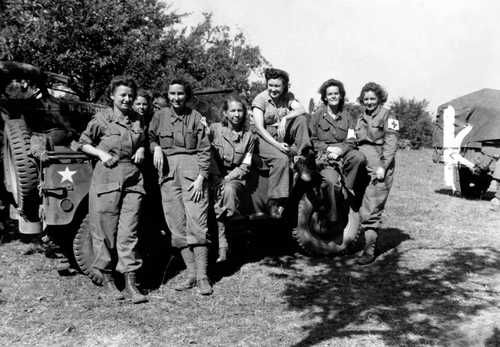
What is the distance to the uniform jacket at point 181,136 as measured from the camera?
532 cm

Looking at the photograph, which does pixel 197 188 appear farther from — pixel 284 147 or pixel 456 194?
pixel 456 194

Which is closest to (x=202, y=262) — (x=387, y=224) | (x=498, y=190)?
(x=387, y=224)

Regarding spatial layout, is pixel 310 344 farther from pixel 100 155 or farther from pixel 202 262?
pixel 100 155

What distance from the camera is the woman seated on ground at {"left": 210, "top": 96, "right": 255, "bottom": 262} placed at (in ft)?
18.2

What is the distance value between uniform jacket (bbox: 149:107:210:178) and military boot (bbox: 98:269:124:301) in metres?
1.18

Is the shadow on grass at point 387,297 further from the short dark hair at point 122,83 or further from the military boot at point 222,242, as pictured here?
the short dark hair at point 122,83

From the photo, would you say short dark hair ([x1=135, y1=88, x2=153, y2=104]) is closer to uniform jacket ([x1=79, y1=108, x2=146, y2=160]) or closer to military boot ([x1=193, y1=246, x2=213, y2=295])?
uniform jacket ([x1=79, y1=108, x2=146, y2=160])

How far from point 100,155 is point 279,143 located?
5.88 ft

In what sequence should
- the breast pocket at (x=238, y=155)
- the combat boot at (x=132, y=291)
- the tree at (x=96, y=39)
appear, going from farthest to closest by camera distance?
1. the tree at (x=96, y=39)
2. the breast pocket at (x=238, y=155)
3. the combat boot at (x=132, y=291)

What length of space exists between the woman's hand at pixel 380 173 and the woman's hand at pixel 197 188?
6.45 ft

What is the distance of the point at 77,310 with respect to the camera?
4809 mm

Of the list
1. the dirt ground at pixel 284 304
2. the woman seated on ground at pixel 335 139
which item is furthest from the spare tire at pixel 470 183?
the woman seated on ground at pixel 335 139

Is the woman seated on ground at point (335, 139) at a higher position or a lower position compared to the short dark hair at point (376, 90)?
lower

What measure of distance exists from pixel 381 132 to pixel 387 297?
191 centimetres
